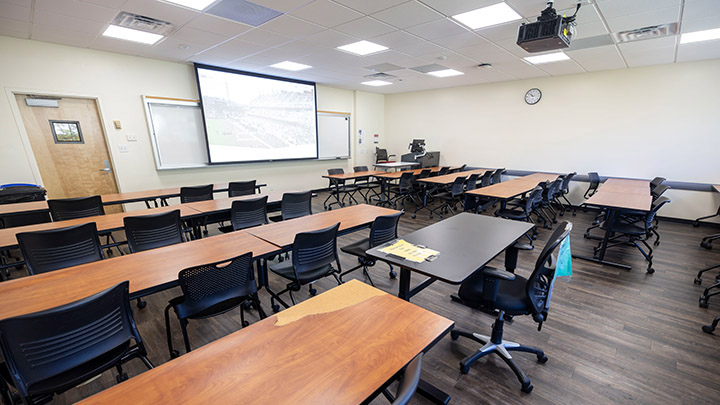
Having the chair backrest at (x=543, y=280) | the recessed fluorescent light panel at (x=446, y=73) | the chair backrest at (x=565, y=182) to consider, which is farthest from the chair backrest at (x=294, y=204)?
the chair backrest at (x=565, y=182)

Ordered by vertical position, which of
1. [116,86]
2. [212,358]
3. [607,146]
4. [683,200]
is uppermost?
[116,86]

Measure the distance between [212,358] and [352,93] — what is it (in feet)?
28.3

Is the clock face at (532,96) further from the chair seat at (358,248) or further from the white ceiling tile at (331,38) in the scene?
the chair seat at (358,248)

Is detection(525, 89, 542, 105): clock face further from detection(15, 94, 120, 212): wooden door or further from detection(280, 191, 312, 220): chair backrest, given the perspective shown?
detection(15, 94, 120, 212): wooden door

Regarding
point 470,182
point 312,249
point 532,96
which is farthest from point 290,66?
point 532,96

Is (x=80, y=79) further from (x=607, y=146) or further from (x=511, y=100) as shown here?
(x=607, y=146)

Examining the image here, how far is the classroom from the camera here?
127cm

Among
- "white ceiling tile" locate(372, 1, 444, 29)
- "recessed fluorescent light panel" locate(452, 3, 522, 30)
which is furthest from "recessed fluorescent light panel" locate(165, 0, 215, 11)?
"recessed fluorescent light panel" locate(452, 3, 522, 30)

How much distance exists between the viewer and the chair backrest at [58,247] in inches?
81.1

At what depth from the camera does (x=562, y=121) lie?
6340mm

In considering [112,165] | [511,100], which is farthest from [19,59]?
[511,100]

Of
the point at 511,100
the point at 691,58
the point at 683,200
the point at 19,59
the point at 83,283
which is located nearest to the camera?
the point at 83,283

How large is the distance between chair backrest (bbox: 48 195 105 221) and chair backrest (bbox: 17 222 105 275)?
1.15 meters

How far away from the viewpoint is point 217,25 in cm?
350
